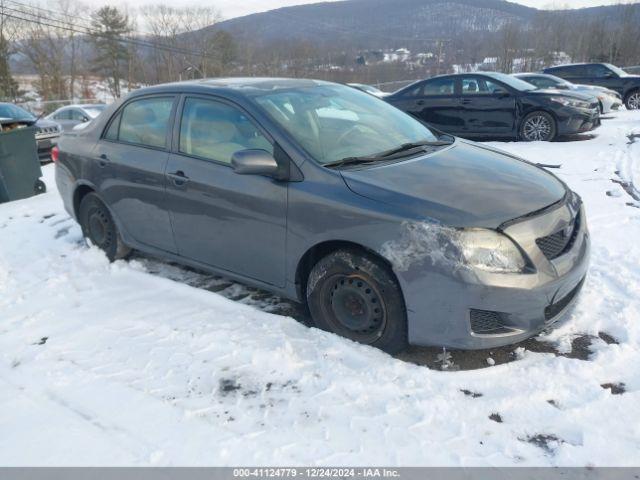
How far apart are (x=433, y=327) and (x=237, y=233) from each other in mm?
1523

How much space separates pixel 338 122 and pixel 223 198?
1.01 meters

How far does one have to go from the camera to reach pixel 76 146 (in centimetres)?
489

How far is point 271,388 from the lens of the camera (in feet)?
9.34

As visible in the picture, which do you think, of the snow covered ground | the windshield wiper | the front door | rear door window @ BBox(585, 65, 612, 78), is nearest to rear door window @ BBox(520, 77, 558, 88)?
rear door window @ BBox(585, 65, 612, 78)

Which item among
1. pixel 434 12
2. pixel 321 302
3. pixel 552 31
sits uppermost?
pixel 434 12

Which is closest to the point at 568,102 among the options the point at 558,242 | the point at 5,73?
the point at 558,242

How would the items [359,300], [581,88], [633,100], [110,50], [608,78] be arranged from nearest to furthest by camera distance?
[359,300]
[581,88]
[633,100]
[608,78]
[110,50]

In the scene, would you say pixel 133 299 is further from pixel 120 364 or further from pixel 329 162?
pixel 329 162

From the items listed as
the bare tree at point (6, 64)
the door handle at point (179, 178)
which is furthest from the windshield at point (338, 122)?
the bare tree at point (6, 64)

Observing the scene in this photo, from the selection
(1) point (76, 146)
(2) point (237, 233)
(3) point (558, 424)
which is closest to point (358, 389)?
(3) point (558, 424)

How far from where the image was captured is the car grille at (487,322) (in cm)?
275

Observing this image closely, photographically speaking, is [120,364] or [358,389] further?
[120,364]

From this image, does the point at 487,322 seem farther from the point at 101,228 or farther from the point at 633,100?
the point at 633,100

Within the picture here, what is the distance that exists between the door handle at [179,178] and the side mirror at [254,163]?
2.36ft
